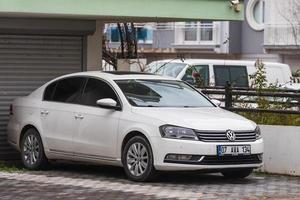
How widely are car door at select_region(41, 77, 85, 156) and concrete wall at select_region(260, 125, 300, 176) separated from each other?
304 cm

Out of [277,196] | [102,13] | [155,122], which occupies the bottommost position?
[277,196]

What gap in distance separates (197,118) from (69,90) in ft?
8.28

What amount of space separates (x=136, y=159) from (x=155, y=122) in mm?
641

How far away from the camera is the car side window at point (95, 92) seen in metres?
13.2

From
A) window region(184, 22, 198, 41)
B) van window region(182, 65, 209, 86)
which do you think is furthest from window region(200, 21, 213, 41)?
van window region(182, 65, 209, 86)

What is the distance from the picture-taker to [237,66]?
72.0ft

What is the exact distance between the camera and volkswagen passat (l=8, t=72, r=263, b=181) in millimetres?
12062

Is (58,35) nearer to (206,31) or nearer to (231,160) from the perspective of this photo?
(231,160)

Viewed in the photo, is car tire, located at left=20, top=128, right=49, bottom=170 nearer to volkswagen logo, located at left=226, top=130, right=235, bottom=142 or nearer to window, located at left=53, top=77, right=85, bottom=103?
window, located at left=53, top=77, right=85, bottom=103

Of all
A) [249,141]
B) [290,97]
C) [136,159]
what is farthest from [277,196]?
[290,97]

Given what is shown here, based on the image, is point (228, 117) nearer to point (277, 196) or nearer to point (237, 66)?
point (277, 196)

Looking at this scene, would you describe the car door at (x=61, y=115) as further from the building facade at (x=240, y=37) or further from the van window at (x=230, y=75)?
the building facade at (x=240, y=37)

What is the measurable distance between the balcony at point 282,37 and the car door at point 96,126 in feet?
81.2

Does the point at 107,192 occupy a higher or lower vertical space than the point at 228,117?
lower
